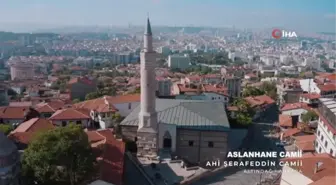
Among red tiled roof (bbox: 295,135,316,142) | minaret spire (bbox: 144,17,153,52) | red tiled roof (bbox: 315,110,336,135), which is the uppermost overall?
minaret spire (bbox: 144,17,153,52)

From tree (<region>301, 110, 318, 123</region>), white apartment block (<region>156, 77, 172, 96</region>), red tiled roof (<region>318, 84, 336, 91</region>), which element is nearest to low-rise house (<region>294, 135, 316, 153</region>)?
tree (<region>301, 110, 318, 123</region>)

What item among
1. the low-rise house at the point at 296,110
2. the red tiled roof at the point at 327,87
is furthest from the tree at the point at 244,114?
the red tiled roof at the point at 327,87

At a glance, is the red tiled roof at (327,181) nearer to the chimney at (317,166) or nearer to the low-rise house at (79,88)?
the chimney at (317,166)

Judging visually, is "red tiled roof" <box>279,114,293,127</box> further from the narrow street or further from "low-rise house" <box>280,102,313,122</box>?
the narrow street

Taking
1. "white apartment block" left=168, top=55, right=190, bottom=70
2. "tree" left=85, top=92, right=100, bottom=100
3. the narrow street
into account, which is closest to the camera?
the narrow street

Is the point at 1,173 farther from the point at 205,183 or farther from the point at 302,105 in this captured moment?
the point at 302,105

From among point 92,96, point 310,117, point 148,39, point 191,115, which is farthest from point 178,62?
point 148,39
